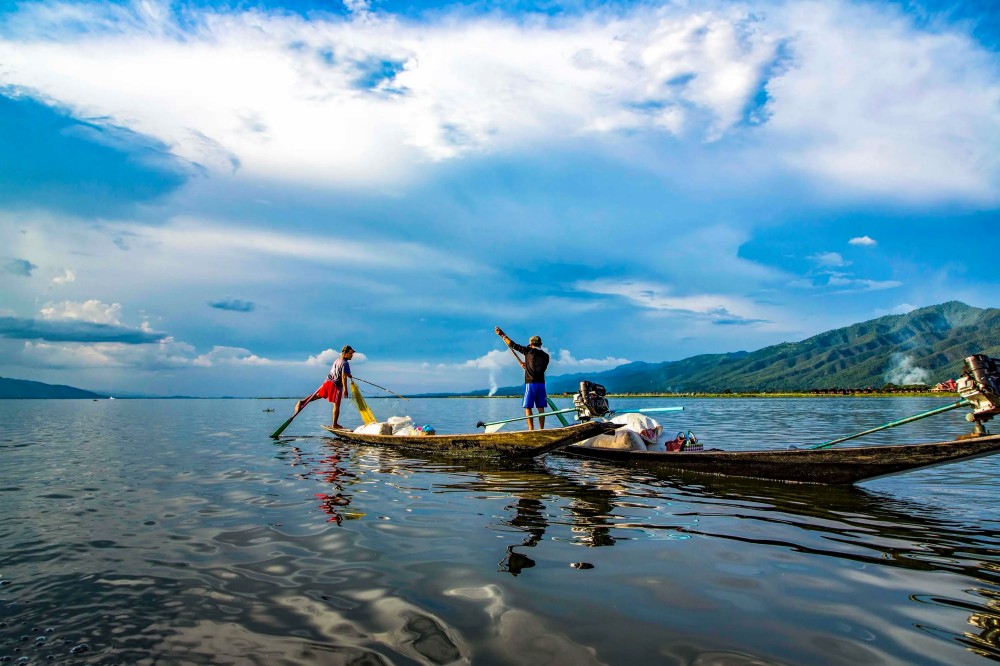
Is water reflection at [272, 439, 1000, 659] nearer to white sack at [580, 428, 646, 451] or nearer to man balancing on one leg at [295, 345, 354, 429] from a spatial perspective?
white sack at [580, 428, 646, 451]

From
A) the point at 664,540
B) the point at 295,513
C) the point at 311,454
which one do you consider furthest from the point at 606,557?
the point at 311,454

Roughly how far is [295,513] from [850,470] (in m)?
10.9

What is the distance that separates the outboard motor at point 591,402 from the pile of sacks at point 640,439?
125 centimetres

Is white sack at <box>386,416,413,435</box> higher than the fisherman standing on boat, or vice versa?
the fisherman standing on boat

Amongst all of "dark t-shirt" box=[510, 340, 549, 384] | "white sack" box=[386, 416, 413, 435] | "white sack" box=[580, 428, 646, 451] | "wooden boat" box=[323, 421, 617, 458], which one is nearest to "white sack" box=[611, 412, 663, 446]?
"white sack" box=[580, 428, 646, 451]

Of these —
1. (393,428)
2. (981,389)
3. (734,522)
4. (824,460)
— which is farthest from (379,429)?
(981,389)

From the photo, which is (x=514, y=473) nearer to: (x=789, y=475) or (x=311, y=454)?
(x=789, y=475)

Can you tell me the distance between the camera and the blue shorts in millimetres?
16875

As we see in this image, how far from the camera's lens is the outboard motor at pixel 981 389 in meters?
8.93

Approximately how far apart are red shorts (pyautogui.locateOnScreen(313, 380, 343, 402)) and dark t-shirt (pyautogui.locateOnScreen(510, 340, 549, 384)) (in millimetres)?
8959

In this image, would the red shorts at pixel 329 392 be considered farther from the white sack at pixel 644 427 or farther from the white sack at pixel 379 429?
the white sack at pixel 644 427

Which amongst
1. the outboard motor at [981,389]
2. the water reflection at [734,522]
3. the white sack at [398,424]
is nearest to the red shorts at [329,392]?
the white sack at [398,424]

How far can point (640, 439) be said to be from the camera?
593 inches

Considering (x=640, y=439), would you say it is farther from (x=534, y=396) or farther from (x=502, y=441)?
(x=502, y=441)
